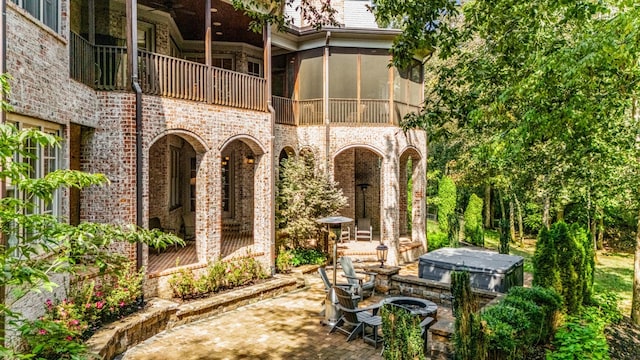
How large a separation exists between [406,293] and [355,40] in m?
9.48

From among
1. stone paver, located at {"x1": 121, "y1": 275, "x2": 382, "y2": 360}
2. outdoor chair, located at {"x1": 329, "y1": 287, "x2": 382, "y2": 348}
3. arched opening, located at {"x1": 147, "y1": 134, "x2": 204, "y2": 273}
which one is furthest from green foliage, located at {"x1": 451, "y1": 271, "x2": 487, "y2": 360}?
arched opening, located at {"x1": 147, "y1": 134, "x2": 204, "y2": 273}

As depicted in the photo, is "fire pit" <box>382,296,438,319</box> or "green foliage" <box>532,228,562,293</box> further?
"green foliage" <box>532,228,562,293</box>

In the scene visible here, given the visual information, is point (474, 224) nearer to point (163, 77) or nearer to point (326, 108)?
point (326, 108)

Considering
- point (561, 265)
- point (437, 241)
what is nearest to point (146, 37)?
point (561, 265)

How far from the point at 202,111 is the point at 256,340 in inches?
236

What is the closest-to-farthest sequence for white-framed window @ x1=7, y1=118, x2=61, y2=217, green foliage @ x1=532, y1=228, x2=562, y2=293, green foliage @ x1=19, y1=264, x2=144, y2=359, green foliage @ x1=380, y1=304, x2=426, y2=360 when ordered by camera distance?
green foliage @ x1=380, y1=304, x2=426, y2=360, white-framed window @ x1=7, y1=118, x2=61, y2=217, green foliage @ x1=19, y1=264, x2=144, y2=359, green foliage @ x1=532, y1=228, x2=562, y2=293

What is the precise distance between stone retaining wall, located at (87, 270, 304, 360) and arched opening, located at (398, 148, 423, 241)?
7.39 metres

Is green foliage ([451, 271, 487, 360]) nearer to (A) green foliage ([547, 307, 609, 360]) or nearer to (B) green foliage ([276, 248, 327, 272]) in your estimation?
(A) green foliage ([547, 307, 609, 360])

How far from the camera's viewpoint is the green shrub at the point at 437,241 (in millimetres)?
Result: 19000

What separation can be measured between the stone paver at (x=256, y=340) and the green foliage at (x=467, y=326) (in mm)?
2095

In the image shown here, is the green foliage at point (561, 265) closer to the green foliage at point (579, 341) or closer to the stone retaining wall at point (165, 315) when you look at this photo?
the green foliage at point (579, 341)

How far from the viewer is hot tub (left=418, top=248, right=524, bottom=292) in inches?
420

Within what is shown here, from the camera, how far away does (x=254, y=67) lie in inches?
669

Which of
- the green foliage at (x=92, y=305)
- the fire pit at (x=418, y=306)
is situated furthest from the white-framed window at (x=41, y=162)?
the fire pit at (x=418, y=306)
